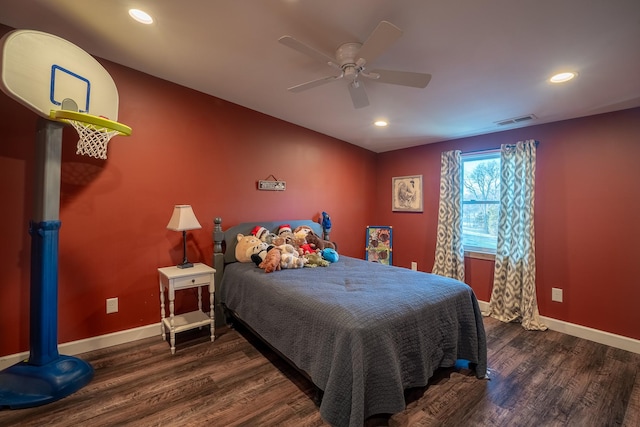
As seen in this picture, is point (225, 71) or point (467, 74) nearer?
point (467, 74)

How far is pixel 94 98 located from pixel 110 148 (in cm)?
46

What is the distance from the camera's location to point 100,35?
1.96 m

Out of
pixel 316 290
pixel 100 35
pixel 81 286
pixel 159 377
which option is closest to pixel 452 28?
pixel 316 290

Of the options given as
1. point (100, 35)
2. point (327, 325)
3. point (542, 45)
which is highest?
point (100, 35)

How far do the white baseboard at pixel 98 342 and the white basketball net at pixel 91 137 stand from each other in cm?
156

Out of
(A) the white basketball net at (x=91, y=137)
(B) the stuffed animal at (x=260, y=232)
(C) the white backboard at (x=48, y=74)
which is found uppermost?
(C) the white backboard at (x=48, y=74)

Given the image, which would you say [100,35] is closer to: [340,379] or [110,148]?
[110,148]

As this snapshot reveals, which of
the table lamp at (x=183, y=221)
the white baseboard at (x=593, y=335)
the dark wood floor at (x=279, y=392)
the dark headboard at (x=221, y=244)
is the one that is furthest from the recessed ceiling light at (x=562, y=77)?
the table lamp at (x=183, y=221)

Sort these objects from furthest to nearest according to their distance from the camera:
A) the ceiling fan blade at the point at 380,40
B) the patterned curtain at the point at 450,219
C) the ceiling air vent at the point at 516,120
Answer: the patterned curtain at the point at 450,219 < the ceiling air vent at the point at 516,120 < the ceiling fan blade at the point at 380,40

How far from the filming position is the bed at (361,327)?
1.51 m

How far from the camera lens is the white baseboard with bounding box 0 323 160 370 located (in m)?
2.01

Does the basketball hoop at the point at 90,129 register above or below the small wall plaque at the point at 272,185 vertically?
above

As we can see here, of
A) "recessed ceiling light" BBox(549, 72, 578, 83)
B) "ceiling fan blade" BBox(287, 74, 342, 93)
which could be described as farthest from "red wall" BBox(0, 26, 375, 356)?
"recessed ceiling light" BBox(549, 72, 578, 83)

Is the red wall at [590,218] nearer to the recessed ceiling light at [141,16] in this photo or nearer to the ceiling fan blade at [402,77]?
the ceiling fan blade at [402,77]
